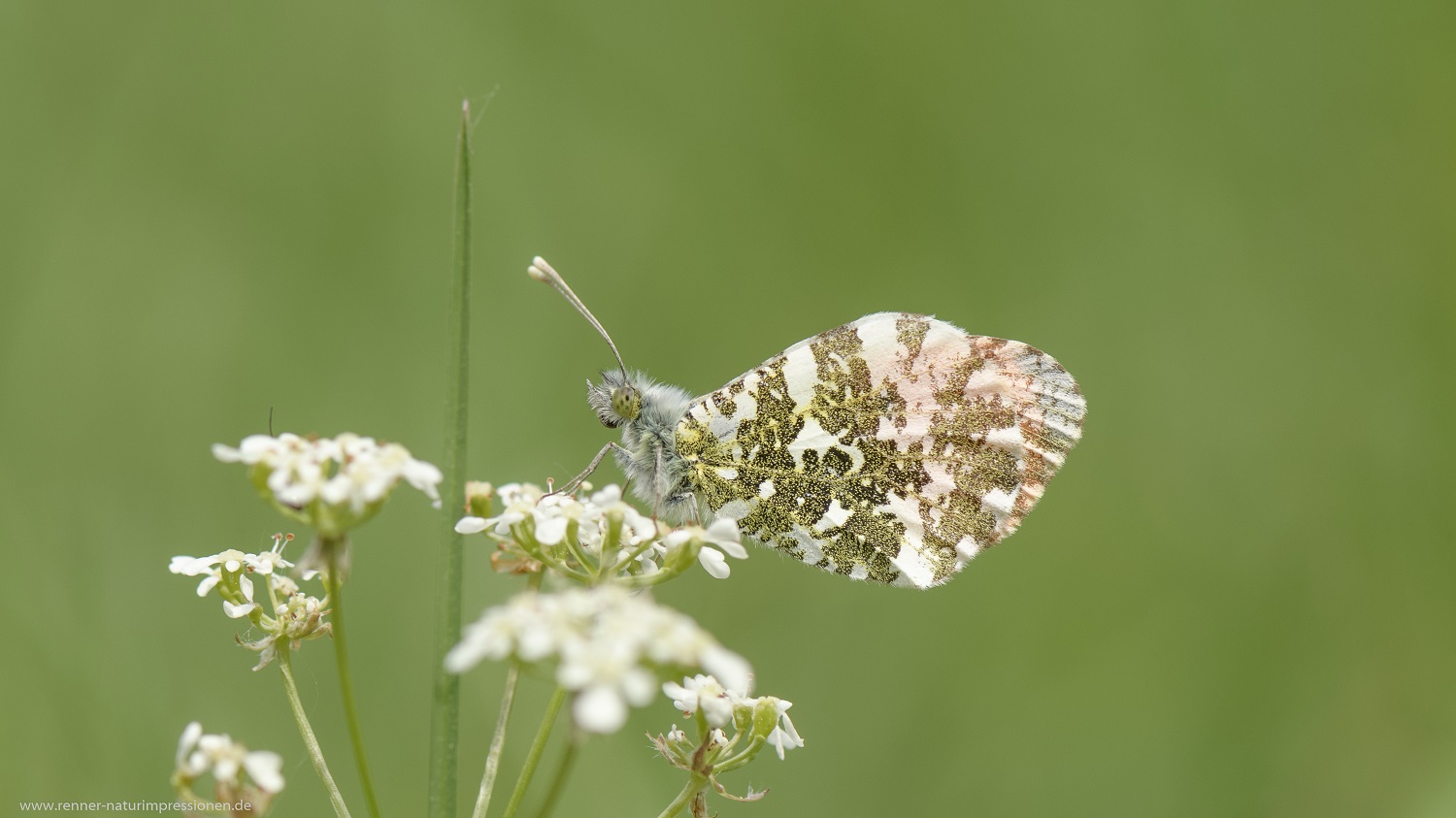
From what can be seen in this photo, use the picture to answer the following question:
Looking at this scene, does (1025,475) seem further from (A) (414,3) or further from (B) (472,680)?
(A) (414,3)

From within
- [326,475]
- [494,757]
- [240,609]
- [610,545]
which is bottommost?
[494,757]

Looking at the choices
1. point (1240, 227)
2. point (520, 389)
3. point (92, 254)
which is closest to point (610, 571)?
point (520, 389)

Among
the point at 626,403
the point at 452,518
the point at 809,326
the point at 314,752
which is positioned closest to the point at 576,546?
the point at 452,518

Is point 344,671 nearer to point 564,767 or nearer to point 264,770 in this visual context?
point 264,770

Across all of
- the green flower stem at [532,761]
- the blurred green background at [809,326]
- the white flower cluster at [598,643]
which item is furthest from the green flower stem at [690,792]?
the blurred green background at [809,326]

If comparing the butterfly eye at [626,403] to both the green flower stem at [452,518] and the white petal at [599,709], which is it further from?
the white petal at [599,709]

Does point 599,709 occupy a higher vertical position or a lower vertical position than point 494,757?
higher
